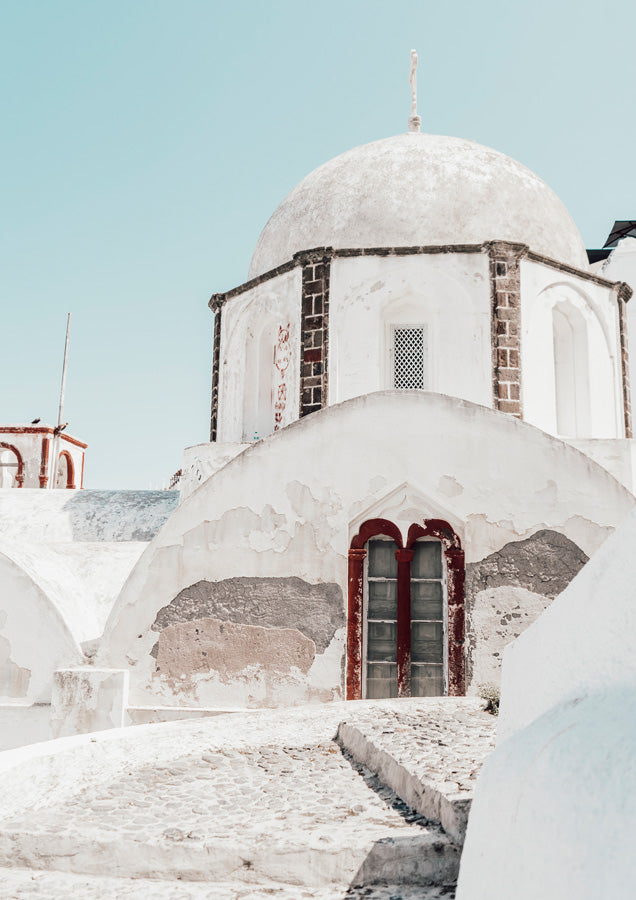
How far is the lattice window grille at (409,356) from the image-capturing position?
859 cm

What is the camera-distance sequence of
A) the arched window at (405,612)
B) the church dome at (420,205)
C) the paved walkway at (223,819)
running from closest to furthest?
the paved walkway at (223,819) < the arched window at (405,612) < the church dome at (420,205)

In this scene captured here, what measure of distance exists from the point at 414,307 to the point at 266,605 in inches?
154

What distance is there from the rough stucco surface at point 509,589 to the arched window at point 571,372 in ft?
9.68

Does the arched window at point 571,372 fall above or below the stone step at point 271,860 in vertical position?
above

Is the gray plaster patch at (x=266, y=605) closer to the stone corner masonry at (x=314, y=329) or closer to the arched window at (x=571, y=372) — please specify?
the stone corner masonry at (x=314, y=329)

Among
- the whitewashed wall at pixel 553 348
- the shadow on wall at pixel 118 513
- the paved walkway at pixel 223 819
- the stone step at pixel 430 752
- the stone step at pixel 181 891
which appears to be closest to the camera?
the stone step at pixel 181 891

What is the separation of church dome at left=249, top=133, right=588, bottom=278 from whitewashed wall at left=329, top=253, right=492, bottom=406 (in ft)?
1.35

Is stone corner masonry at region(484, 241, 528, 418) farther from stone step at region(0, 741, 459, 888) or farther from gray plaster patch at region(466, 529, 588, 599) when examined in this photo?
stone step at region(0, 741, 459, 888)

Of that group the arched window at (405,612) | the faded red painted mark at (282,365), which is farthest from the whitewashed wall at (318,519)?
the faded red painted mark at (282,365)

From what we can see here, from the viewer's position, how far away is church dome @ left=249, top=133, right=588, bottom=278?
8867 mm

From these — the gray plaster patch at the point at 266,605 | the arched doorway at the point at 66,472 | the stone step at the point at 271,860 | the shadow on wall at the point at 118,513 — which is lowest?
the stone step at the point at 271,860

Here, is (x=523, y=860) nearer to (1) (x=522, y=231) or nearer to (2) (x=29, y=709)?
(2) (x=29, y=709)

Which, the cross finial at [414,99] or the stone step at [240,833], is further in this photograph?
the cross finial at [414,99]

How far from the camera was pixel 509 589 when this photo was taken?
6.16 m
